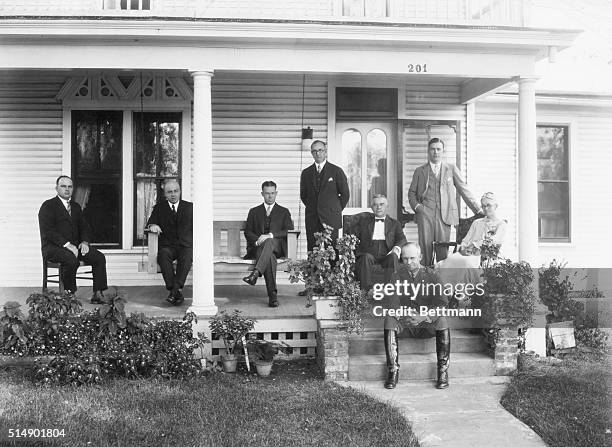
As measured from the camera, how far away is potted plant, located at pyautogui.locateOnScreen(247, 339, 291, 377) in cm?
595

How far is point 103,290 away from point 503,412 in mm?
4750

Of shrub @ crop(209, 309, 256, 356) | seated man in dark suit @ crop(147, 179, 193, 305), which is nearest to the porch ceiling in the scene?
seated man in dark suit @ crop(147, 179, 193, 305)

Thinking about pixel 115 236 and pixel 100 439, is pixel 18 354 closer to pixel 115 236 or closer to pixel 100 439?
pixel 100 439

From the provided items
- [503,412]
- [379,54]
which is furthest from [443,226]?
[503,412]

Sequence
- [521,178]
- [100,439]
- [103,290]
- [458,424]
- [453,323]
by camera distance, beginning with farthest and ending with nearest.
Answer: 1. [103,290]
2. [521,178]
3. [453,323]
4. [458,424]
5. [100,439]

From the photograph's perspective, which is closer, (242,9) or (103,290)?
(103,290)

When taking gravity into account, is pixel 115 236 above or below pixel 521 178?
below

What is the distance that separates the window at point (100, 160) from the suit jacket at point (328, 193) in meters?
2.89

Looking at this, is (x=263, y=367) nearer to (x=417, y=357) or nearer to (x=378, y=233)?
(x=417, y=357)

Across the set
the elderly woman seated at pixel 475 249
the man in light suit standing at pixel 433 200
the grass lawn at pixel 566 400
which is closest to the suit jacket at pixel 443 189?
the man in light suit standing at pixel 433 200

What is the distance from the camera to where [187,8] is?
311 inches

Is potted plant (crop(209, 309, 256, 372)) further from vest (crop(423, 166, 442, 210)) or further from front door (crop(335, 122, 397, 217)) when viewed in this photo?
front door (crop(335, 122, 397, 217))

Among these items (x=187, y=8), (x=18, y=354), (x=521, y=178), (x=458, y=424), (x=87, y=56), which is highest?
(x=187, y=8)

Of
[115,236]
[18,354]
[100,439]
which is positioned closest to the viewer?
[100,439]
